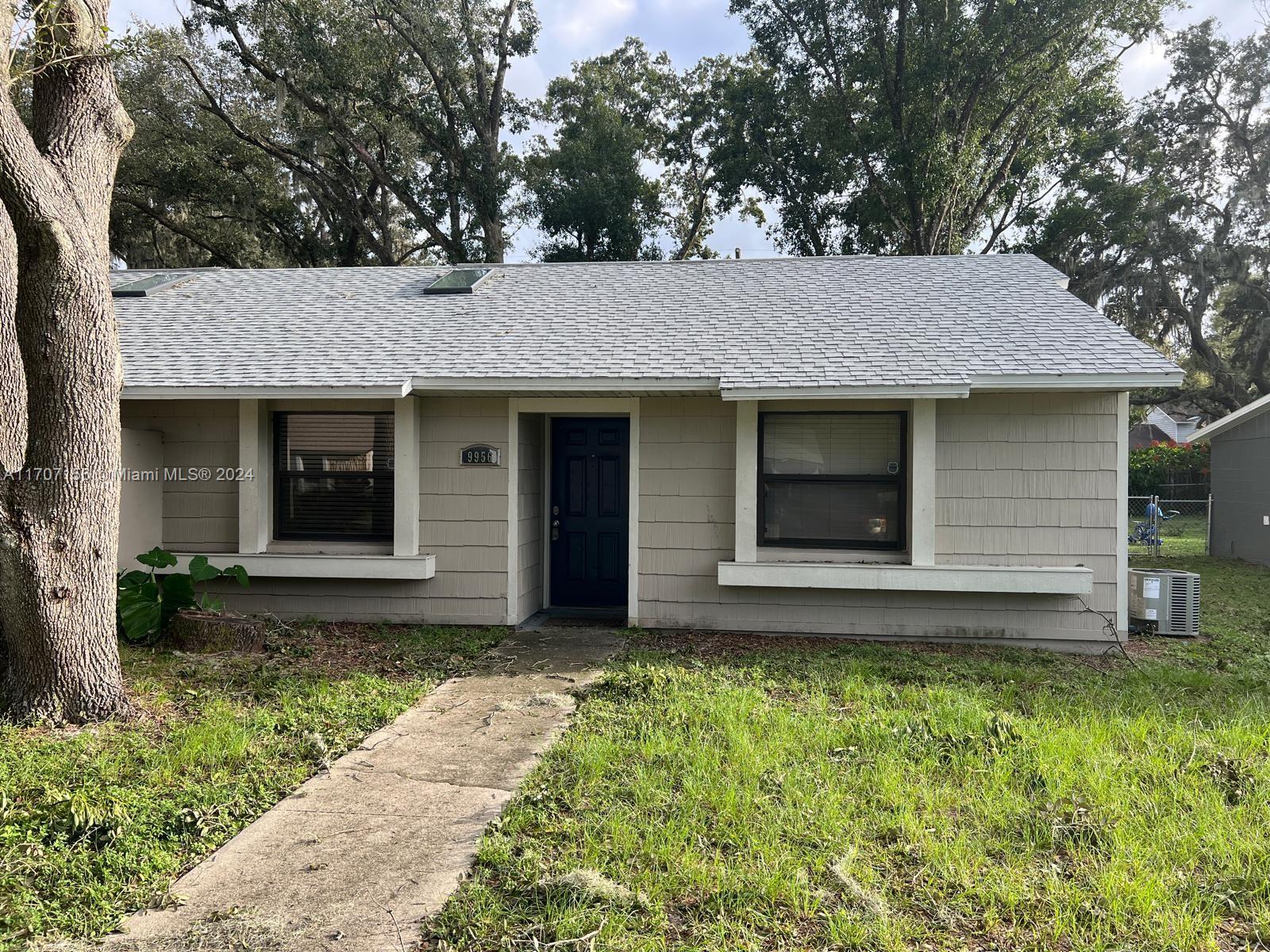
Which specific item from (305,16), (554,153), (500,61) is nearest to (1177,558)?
(554,153)

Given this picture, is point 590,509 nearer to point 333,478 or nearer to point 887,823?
point 333,478

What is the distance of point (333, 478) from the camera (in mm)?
7727

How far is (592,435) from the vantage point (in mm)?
8336

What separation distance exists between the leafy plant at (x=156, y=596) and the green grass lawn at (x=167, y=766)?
22 centimetres

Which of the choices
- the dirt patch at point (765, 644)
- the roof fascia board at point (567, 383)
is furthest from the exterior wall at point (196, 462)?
the dirt patch at point (765, 644)

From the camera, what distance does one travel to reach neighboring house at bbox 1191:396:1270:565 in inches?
482

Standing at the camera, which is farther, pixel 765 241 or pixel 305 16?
pixel 765 241

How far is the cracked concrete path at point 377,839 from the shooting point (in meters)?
2.67

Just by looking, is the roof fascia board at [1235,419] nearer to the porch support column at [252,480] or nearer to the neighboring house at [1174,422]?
the porch support column at [252,480]

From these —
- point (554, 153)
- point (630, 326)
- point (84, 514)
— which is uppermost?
point (554, 153)

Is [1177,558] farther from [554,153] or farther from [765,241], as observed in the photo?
[554,153]

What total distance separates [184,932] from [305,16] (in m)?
20.2

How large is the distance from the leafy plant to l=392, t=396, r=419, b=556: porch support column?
135 centimetres

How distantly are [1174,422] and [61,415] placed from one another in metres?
44.6
